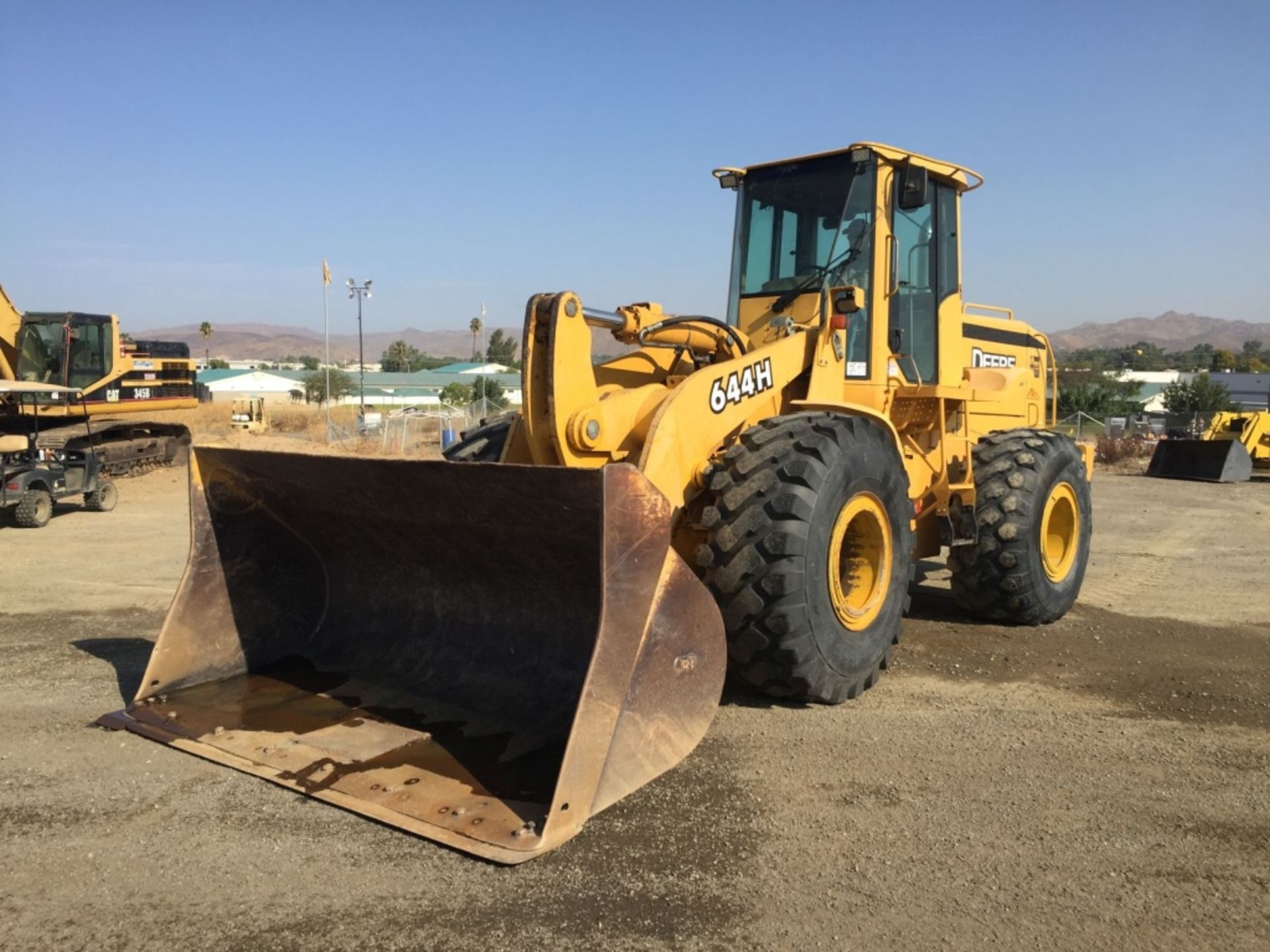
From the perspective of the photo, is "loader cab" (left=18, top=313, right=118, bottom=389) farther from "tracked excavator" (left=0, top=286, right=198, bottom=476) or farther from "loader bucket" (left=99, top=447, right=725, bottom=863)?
"loader bucket" (left=99, top=447, right=725, bottom=863)

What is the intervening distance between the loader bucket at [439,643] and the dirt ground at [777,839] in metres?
0.21

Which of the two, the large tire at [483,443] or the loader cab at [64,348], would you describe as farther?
the loader cab at [64,348]

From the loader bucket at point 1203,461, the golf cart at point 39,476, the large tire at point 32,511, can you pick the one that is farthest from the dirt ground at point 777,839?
the loader bucket at point 1203,461

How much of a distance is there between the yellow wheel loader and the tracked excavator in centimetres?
1155

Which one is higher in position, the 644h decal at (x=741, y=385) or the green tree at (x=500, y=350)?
the green tree at (x=500, y=350)

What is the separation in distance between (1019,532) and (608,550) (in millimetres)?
3711

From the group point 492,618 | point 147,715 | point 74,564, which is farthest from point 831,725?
point 74,564

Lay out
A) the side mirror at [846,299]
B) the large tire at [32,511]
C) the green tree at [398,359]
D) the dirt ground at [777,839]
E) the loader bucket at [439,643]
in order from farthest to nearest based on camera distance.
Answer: the green tree at [398,359] → the large tire at [32,511] → the side mirror at [846,299] → the loader bucket at [439,643] → the dirt ground at [777,839]

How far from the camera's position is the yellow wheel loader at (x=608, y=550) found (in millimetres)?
3938

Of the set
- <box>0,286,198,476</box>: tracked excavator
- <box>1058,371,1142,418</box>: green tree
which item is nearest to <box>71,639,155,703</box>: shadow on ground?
<box>0,286,198,476</box>: tracked excavator

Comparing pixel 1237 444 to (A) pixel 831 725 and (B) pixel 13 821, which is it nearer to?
(A) pixel 831 725

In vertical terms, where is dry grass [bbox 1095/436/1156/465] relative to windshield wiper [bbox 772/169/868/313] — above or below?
below

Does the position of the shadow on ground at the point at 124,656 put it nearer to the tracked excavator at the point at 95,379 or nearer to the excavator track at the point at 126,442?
the tracked excavator at the point at 95,379

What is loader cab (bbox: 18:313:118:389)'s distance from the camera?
16.9 meters
